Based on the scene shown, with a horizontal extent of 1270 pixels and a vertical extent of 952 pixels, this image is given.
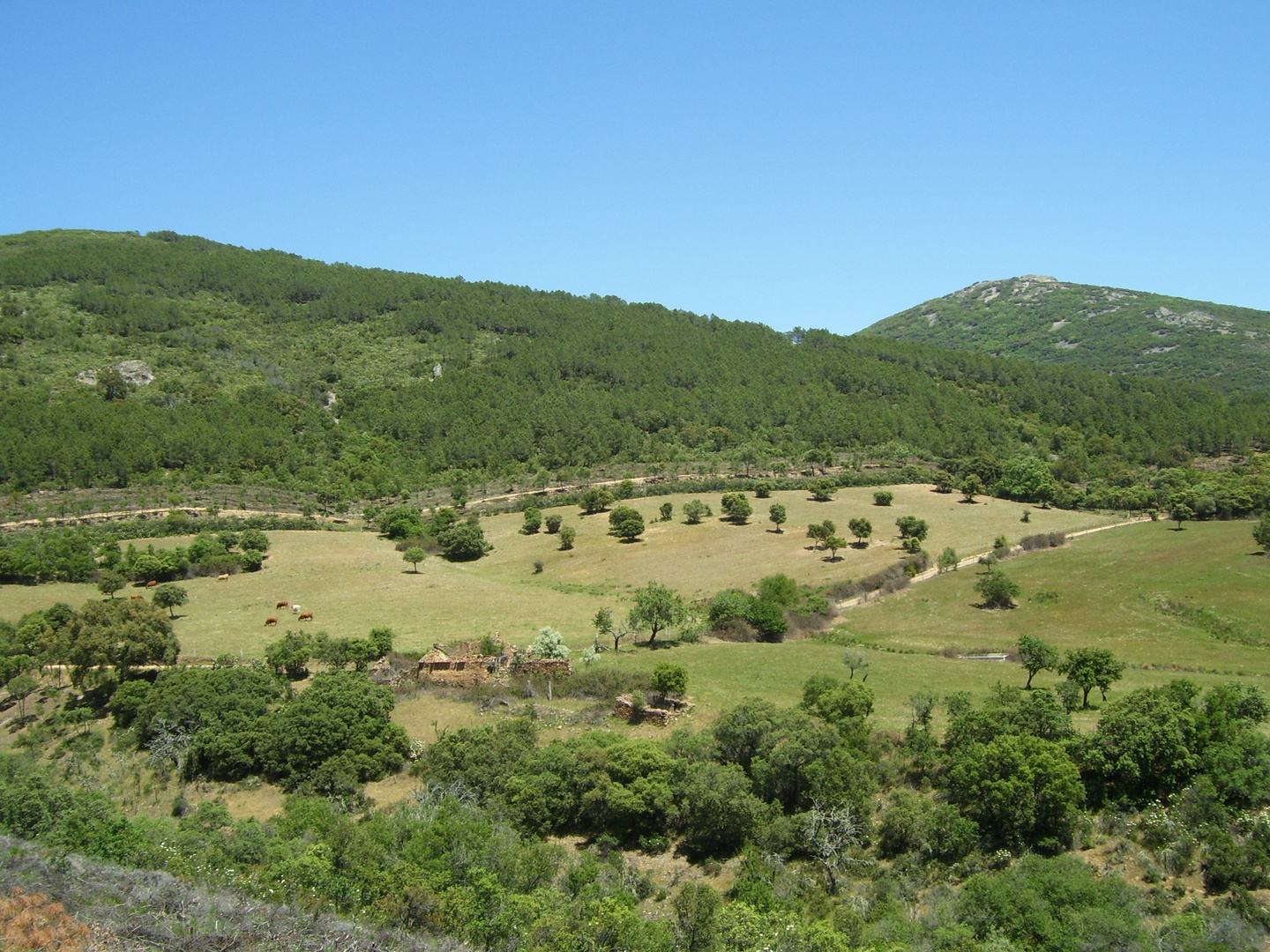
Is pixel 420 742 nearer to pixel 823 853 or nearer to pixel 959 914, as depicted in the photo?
pixel 823 853

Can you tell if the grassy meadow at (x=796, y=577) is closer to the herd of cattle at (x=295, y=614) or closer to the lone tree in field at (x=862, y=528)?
the herd of cattle at (x=295, y=614)

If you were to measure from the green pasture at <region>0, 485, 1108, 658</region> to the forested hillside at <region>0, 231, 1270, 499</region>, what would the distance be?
2395 centimetres

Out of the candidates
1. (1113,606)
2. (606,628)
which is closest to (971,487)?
(1113,606)

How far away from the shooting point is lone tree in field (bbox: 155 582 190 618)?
160 ft

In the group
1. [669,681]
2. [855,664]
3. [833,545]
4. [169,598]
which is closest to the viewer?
[669,681]

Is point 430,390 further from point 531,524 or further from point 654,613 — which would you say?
point 654,613

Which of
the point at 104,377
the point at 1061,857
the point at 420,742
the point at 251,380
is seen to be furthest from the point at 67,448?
the point at 1061,857

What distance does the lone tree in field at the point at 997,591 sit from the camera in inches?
1901

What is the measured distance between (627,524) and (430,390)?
5483cm

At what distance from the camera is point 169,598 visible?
49.3 meters

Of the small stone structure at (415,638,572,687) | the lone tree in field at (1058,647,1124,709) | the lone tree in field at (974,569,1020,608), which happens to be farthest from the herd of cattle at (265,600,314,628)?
the lone tree in field at (974,569,1020,608)

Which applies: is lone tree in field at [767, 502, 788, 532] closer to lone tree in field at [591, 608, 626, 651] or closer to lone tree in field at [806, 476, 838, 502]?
lone tree in field at [806, 476, 838, 502]

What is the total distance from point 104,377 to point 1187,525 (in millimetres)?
108333

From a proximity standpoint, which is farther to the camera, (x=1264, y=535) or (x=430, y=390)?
(x=430, y=390)
